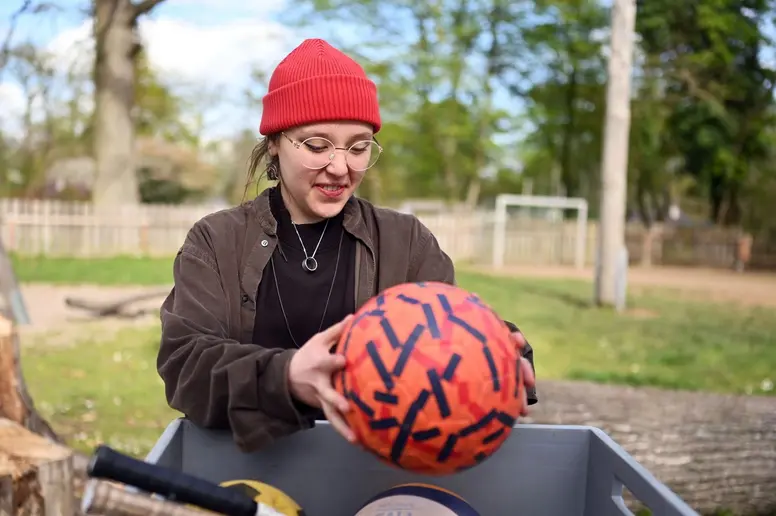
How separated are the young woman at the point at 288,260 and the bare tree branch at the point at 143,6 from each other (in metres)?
13.4

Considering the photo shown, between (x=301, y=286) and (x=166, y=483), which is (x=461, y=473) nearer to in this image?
(x=301, y=286)

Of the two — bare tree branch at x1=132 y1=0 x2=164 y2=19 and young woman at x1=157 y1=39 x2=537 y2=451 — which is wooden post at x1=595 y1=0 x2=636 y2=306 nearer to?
bare tree branch at x1=132 y1=0 x2=164 y2=19

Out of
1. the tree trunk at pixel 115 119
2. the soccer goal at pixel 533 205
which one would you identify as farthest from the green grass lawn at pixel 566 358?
the tree trunk at pixel 115 119

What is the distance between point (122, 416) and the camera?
5.36 m

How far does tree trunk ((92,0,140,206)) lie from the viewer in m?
18.9

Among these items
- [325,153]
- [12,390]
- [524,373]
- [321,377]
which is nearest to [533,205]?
[12,390]

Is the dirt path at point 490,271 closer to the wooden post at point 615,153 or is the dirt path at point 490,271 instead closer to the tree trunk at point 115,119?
the wooden post at point 615,153

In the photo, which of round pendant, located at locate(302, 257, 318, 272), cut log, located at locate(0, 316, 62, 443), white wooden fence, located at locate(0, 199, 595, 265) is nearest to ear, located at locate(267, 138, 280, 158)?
round pendant, located at locate(302, 257, 318, 272)

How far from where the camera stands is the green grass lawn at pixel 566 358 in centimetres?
541

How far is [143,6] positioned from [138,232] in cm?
653

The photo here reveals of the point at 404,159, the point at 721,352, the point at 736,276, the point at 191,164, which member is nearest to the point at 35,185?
the point at 191,164

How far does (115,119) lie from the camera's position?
19.8 meters

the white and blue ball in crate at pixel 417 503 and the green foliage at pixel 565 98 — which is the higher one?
the green foliage at pixel 565 98

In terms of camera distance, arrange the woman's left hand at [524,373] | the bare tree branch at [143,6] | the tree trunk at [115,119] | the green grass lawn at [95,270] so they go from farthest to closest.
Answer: the tree trunk at [115,119]
the bare tree branch at [143,6]
the green grass lawn at [95,270]
the woman's left hand at [524,373]
